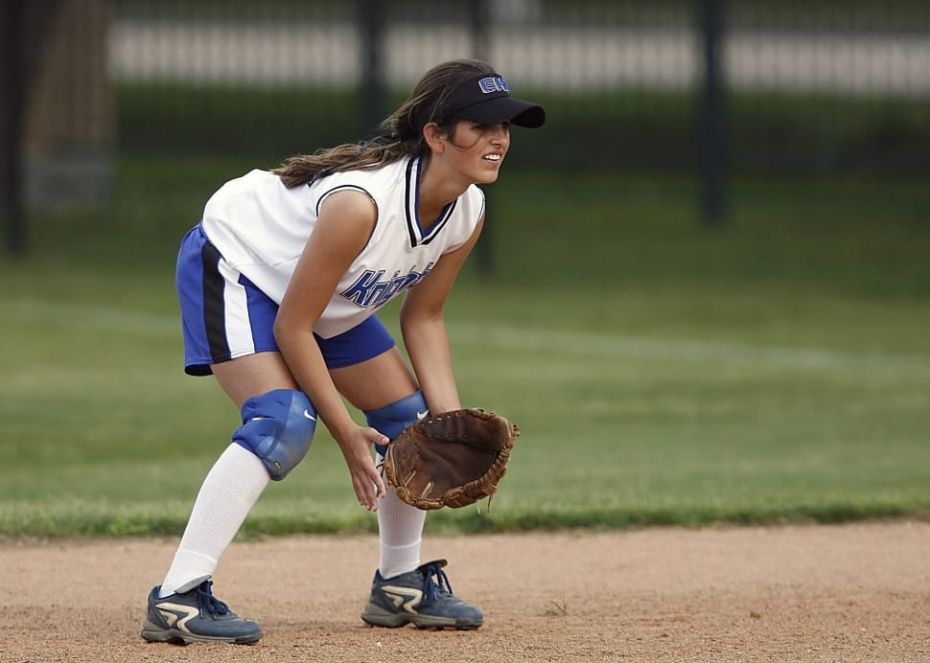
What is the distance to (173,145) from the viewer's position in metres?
22.8

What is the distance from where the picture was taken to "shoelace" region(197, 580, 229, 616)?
423 cm

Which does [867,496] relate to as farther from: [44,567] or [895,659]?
[44,567]

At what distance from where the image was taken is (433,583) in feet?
15.3

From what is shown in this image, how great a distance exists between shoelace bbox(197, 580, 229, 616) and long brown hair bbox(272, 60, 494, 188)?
1.07 meters

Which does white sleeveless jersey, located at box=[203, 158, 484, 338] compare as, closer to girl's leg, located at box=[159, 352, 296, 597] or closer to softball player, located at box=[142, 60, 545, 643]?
softball player, located at box=[142, 60, 545, 643]

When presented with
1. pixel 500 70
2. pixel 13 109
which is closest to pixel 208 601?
pixel 13 109

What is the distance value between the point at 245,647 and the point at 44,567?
160cm

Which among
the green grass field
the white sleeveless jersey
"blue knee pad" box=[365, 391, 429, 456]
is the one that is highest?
the white sleeveless jersey

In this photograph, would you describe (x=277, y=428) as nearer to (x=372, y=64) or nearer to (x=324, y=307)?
(x=324, y=307)

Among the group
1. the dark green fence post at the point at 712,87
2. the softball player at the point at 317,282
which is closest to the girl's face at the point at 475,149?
the softball player at the point at 317,282

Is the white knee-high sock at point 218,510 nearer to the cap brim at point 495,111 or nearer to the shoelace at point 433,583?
the shoelace at point 433,583

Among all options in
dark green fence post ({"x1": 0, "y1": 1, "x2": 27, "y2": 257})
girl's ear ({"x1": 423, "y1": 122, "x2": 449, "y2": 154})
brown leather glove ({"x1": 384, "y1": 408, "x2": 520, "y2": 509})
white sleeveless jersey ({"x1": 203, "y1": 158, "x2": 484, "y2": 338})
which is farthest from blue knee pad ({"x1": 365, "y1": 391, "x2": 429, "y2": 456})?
dark green fence post ({"x1": 0, "y1": 1, "x2": 27, "y2": 257})

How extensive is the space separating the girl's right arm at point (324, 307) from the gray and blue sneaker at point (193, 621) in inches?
18.8

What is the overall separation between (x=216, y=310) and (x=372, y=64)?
11315mm
